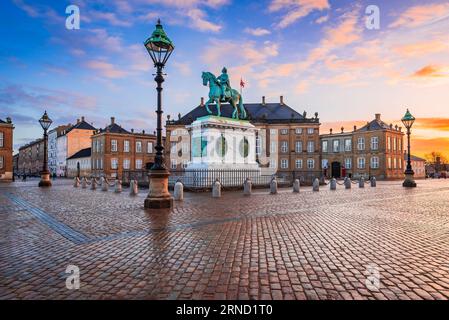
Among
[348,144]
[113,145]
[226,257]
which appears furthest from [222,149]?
[348,144]

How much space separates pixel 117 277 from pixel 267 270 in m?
2.07

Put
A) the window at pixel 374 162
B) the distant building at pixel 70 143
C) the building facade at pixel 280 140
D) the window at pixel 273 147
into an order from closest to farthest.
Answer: the window at pixel 374 162 → the building facade at pixel 280 140 → the window at pixel 273 147 → the distant building at pixel 70 143

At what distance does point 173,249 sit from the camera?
5.14 meters

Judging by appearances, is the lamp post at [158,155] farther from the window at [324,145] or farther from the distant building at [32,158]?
the distant building at [32,158]

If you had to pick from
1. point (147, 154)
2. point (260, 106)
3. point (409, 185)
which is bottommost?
point (409, 185)

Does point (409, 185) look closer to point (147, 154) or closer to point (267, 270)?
point (267, 270)

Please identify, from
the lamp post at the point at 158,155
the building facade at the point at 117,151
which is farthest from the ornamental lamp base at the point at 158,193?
the building facade at the point at 117,151

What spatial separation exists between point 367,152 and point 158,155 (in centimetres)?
5269

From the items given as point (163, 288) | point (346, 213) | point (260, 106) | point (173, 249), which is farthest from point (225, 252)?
point (260, 106)

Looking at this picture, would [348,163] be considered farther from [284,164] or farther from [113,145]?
[113,145]

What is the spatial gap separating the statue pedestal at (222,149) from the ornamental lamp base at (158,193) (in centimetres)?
903

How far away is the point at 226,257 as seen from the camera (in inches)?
185

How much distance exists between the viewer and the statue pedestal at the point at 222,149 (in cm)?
2084

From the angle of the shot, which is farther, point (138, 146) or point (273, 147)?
point (138, 146)
